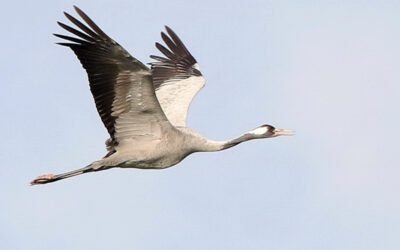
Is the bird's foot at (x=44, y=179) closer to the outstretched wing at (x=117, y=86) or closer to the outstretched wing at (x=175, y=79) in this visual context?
the outstretched wing at (x=117, y=86)


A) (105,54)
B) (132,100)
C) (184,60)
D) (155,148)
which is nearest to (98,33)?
(105,54)

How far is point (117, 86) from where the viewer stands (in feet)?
46.1

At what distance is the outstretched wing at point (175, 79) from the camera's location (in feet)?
55.9

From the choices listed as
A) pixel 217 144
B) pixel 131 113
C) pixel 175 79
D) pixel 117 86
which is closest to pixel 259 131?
pixel 217 144

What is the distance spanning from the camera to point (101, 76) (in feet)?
45.6

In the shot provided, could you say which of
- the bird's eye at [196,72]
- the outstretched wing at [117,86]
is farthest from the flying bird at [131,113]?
the bird's eye at [196,72]

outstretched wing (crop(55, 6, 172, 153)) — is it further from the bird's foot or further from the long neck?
the bird's foot

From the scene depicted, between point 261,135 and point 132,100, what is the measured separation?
241cm

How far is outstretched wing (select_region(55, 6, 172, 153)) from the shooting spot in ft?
44.4

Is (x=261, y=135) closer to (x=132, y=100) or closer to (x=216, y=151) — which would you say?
(x=216, y=151)

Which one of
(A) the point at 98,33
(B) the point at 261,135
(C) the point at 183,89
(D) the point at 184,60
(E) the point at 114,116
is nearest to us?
(A) the point at 98,33

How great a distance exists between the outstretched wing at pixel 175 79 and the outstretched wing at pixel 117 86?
1.75 metres

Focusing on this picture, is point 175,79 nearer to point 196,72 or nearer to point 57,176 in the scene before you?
point 196,72

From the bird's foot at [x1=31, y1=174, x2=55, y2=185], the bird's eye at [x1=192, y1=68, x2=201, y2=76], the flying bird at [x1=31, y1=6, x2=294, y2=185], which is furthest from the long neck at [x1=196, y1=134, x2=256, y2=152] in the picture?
the bird's eye at [x1=192, y1=68, x2=201, y2=76]
